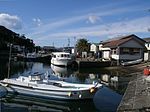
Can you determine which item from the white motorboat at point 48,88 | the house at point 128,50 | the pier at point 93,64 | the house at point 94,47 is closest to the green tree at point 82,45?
the house at point 94,47

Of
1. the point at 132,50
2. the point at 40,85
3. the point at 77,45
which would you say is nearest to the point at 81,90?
the point at 40,85

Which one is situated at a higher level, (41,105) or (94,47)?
(94,47)

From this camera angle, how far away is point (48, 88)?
935 inches

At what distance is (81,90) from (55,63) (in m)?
42.6

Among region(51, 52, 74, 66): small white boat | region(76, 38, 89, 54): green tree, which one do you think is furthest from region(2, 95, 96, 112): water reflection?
region(76, 38, 89, 54): green tree

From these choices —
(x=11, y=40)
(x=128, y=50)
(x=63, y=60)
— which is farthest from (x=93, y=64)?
(x=11, y=40)

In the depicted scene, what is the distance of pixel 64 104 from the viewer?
893 inches

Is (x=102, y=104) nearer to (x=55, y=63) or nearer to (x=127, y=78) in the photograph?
(x=127, y=78)

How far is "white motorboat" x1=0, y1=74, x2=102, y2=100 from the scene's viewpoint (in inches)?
904

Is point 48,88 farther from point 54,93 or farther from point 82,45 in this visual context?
point 82,45

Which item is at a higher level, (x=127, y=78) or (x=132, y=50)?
(x=132, y=50)

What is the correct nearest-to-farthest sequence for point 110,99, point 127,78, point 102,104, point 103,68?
point 102,104 < point 110,99 < point 127,78 < point 103,68

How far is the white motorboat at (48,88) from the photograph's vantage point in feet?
75.4

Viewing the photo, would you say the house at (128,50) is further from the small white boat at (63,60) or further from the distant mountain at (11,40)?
the distant mountain at (11,40)
